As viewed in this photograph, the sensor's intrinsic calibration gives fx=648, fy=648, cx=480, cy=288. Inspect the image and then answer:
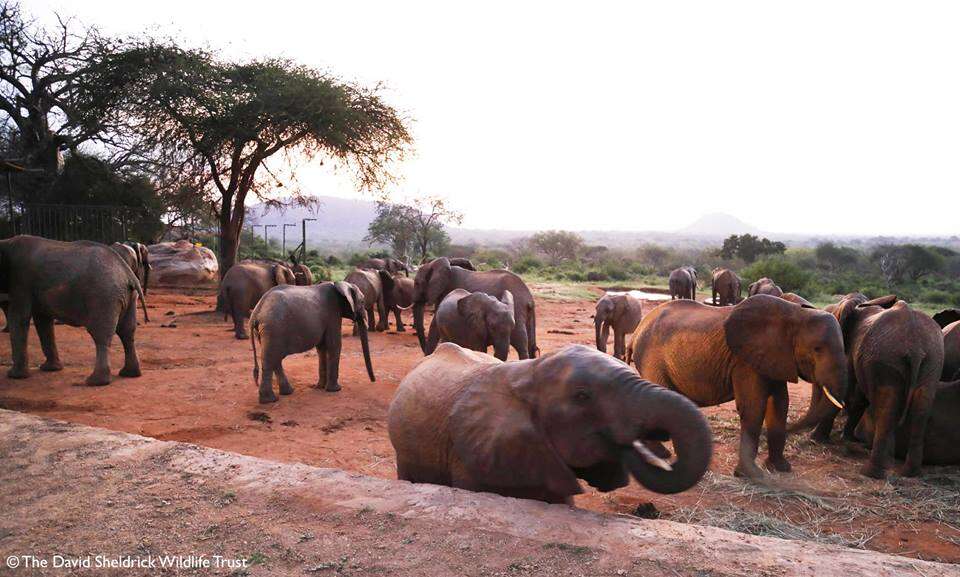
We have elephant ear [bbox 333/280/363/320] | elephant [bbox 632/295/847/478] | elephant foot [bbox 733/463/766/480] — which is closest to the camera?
elephant [bbox 632/295/847/478]

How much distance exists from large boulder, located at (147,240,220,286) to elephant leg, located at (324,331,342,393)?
16.8 m

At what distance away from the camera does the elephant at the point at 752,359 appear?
529cm

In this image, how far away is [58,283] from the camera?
27.7 ft

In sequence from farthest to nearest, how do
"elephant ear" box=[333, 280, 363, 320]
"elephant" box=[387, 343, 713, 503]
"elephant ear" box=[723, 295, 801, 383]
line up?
"elephant ear" box=[333, 280, 363, 320] → "elephant ear" box=[723, 295, 801, 383] → "elephant" box=[387, 343, 713, 503]

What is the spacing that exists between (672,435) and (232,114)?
59.8 ft

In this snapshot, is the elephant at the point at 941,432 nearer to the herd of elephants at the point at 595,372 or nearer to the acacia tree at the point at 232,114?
the herd of elephants at the point at 595,372

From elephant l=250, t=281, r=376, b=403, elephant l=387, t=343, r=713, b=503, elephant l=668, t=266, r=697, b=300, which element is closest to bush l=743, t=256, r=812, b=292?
elephant l=668, t=266, r=697, b=300

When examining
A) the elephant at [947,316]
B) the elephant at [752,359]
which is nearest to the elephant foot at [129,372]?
the elephant at [752,359]

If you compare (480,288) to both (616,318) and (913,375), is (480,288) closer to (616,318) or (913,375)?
(616,318)

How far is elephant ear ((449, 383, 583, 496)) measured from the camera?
10.3 ft

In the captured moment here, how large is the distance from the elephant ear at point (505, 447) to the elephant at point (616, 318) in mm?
9478

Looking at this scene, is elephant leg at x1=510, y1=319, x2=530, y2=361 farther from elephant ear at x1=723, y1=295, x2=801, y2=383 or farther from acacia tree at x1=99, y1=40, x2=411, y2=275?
acacia tree at x1=99, y1=40, x2=411, y2=275

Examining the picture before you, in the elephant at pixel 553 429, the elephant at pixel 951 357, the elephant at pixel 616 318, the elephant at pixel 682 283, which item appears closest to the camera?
the elephant at pixel 553 429

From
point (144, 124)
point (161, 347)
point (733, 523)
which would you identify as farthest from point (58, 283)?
point (144, 124)
